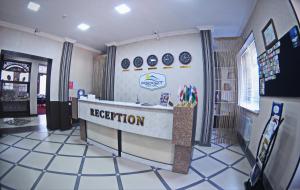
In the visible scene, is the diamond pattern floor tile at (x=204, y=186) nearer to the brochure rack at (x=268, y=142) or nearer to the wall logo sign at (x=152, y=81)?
the brochure rack at (x=268, y=142)

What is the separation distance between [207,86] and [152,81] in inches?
64.4

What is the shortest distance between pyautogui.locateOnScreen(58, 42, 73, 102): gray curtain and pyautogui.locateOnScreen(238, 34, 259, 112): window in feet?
18.2

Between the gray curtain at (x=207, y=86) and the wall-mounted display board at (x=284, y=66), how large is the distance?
1450mm

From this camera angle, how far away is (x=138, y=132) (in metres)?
2.57

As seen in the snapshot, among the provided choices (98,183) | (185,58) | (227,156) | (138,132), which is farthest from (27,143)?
(227,156)

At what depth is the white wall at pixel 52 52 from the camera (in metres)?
4.24

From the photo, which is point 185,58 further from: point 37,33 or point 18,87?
point 18,87

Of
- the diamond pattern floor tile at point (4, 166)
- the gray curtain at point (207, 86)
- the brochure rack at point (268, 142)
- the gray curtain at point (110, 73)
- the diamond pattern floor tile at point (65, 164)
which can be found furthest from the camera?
the gray curtain at point (110, 73)

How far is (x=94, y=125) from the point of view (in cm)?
360

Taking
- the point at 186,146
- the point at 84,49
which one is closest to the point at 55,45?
the point at 84,49

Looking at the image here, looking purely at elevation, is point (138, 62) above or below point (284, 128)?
above

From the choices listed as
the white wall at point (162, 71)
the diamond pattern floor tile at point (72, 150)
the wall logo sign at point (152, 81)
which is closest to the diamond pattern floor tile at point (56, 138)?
the diamond pattern floor tile at point (72, 150)

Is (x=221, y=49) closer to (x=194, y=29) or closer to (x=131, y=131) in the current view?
(x=194, y=29)

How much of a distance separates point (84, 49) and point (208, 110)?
5227 millimetres
